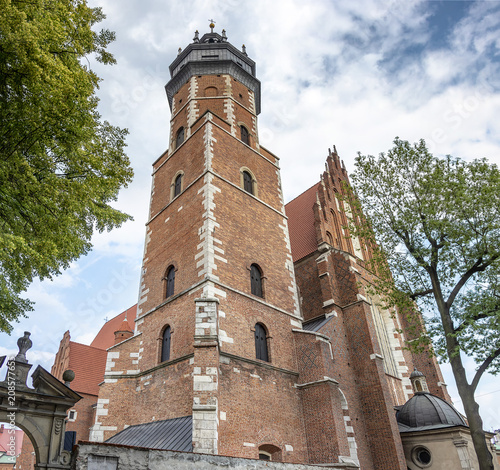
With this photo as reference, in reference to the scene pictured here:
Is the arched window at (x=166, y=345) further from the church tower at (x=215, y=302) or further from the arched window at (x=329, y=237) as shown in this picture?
the arched window at (x=329, y=237)

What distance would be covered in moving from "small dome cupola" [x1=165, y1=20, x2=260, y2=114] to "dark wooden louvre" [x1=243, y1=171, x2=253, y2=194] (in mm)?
6750

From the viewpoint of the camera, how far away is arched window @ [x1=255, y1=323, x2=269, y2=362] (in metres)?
13.5

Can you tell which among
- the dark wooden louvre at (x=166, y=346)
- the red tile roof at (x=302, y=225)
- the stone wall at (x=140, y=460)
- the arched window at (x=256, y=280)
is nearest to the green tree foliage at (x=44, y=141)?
the stone wall at (x=140, y=460)

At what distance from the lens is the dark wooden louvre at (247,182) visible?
17981mm

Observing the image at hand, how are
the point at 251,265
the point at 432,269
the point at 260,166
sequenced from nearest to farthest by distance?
the point at 432,269 < the point at 251,265 < the point at 260,166

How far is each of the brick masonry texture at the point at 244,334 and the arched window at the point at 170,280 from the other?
9.8 inches

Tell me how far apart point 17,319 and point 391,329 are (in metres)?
16.9

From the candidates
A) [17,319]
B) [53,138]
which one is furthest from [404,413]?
[53,138]

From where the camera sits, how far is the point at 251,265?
15.4 metres

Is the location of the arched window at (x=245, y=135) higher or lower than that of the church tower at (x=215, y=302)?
higher

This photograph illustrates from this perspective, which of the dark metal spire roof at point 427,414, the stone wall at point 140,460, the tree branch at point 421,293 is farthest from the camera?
the dark metal spire roof at point 427,414

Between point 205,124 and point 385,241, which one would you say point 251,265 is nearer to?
point 385,241

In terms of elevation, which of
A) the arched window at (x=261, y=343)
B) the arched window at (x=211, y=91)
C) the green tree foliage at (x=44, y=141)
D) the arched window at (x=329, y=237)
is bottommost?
A: the arched window at (x=261, y=343)

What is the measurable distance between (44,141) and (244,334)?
8.39m
